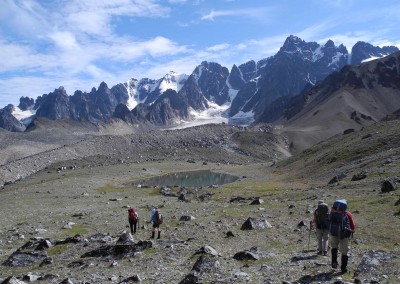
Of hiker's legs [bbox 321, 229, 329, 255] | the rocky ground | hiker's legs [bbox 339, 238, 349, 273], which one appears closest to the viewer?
hiker's legs [bbox 339, 238, 349, 273]

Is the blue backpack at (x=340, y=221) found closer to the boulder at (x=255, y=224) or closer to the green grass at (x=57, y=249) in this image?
the boulder at (x=255, y=224)

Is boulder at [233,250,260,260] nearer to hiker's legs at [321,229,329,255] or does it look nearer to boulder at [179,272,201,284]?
hiker's legs at [321,229,329,255]

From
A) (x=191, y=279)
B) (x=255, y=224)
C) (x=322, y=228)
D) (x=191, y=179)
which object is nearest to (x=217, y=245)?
(x=255, y=224)

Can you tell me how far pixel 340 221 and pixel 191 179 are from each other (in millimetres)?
117753

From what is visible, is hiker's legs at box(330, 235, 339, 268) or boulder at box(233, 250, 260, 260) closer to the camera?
hiker's legs at box(330, 235, 339, 268)

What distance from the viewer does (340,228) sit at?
20.1 meters

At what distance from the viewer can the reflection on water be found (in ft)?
400

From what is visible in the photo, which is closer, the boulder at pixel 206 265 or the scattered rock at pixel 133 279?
the scattered rock at pixel 133 279

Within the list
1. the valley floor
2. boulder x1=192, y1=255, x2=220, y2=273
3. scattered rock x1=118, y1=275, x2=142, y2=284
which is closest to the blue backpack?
the valley floor

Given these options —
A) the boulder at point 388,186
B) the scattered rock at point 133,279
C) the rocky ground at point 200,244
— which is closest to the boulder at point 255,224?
the rocky ground at point 200,244

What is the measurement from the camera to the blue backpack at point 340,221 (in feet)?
65.7

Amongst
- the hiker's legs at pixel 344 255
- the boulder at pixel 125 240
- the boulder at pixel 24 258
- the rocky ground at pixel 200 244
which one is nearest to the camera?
the hiker's legs at pixel 344 255

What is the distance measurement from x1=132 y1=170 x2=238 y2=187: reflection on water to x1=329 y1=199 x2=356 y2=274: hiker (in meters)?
97.7

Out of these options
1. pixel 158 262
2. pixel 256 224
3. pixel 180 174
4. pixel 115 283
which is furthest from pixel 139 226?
pixel 180 174
